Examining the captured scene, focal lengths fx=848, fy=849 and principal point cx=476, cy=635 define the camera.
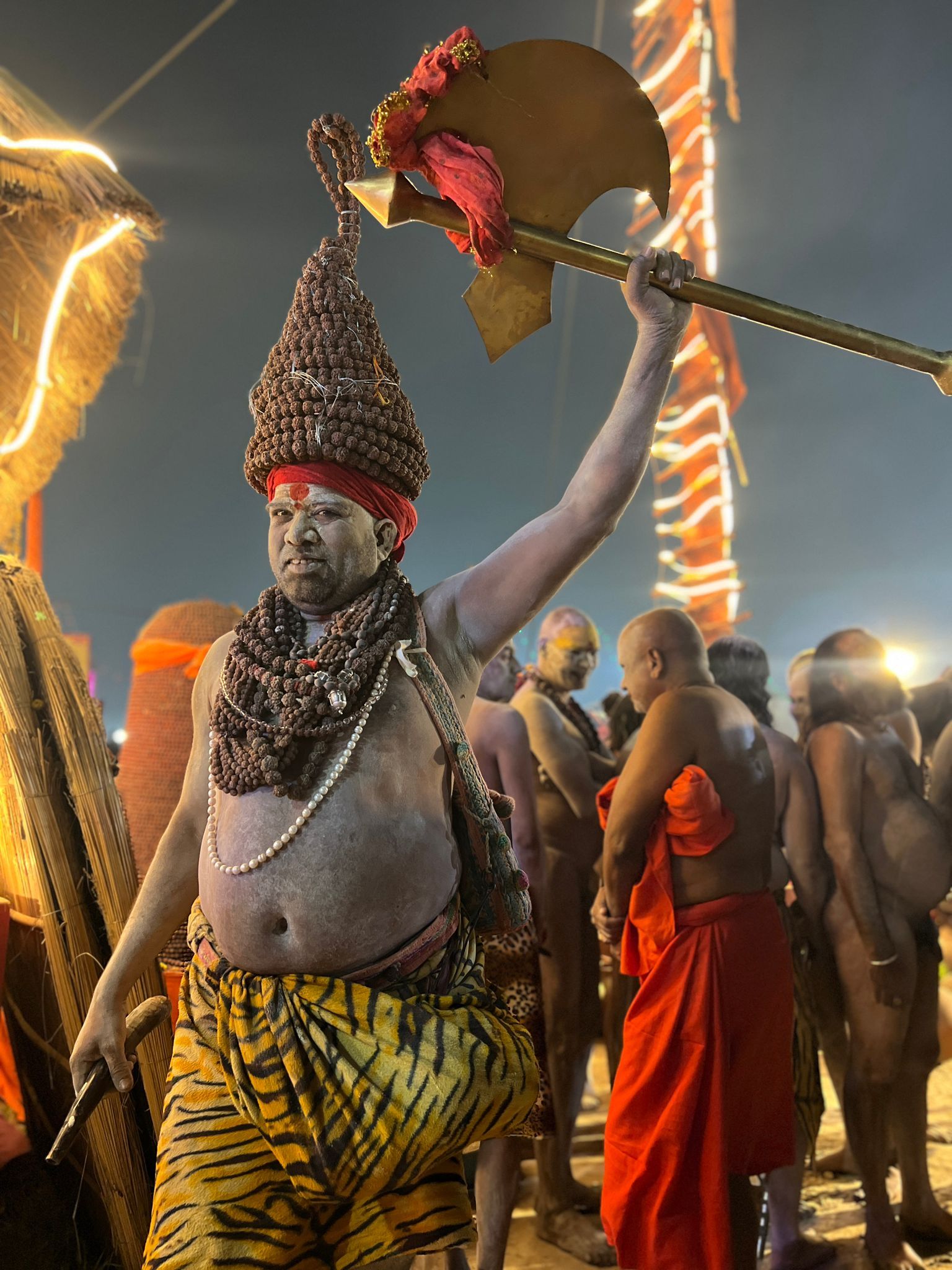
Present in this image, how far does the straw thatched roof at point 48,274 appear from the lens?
3055 millimetres

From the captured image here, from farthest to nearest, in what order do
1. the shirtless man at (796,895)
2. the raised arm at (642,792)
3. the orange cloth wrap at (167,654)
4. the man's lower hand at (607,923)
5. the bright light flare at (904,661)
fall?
the bright light flare at (904,661)
the orange cloth wrap at (167,654)
the shirtless man at (796,895)
the man's lower hand at (607,923)
the raised arm at (642,792)

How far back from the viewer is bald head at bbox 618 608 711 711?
109 inches

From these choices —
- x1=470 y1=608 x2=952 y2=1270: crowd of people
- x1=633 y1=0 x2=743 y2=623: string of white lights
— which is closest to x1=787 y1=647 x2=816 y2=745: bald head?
x1=470 y1=608 x2=952 y2=1270: crowd of people

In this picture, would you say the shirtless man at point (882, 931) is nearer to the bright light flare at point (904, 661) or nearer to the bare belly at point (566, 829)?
the bare belly at point (566, 829)

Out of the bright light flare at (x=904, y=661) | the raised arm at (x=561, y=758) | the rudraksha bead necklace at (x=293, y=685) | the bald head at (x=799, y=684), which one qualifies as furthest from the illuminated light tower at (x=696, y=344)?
the rudraksha bead necklace at (x=293, y=685)

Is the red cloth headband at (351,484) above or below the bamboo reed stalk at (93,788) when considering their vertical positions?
above

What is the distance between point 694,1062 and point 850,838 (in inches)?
43.0

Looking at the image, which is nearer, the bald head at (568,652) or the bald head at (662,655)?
the bald head at (662,655)

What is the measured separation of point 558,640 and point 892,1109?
90.4 inches

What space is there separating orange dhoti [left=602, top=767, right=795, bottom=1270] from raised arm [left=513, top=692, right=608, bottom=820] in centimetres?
113

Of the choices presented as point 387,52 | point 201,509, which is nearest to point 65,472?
point 201,509

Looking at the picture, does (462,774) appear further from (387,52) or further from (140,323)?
(140,323)

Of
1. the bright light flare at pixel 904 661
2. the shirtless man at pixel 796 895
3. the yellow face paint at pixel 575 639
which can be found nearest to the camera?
the shirtless man at pixel 796 895

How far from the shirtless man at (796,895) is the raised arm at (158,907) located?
193cm
